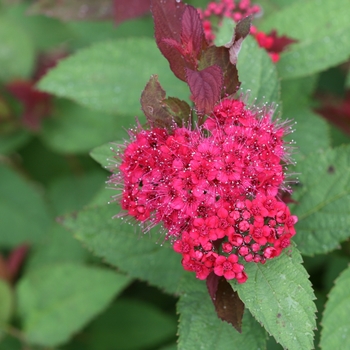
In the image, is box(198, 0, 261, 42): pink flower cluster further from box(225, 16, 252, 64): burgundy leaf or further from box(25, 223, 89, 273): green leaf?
box(25, 223, 89, 273): green leaf

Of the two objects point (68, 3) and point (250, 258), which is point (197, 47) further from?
point (68, 3)

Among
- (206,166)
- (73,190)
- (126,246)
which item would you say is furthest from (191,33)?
(73,190)

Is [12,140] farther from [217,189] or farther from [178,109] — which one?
[217,189]

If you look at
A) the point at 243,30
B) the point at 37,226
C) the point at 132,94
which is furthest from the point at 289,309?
the point at 37,226

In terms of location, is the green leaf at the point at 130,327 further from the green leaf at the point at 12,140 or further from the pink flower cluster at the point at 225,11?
the pink flower cluster at the point at 225,11

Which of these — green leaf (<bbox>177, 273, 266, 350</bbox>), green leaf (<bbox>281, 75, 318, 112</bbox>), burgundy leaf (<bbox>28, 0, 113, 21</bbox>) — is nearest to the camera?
green leaf (<bbox>177, 273, 266, 350</bbox>)

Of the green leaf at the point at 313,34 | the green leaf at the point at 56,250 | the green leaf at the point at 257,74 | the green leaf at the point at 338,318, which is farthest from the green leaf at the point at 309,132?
the green leaf at the point at 56,250

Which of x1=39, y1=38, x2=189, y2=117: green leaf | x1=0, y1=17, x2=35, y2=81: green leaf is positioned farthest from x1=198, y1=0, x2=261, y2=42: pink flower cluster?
x1=0, y1=17, x2=35, y2=81: green leaf
